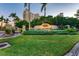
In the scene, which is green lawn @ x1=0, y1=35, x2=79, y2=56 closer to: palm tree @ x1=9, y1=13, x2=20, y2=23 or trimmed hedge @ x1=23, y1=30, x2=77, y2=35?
trimmed hedge @ x1=23, y1=30, x2=77, y2=35

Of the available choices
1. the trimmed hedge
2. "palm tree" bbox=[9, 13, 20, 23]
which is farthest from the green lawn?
"palm tree" bbox=[9, 13, 20, 23]

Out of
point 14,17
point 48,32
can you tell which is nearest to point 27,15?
point 14,17

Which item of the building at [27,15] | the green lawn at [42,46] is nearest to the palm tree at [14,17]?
the building at [27,15]

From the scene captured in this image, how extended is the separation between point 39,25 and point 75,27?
0.32 m

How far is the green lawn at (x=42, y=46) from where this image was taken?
227 centimetres

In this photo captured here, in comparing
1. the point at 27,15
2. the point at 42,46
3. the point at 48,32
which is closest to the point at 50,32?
the point at 48,32

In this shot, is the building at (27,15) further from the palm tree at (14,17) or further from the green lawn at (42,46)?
the green lawn at (42,46)

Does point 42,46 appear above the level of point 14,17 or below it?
below

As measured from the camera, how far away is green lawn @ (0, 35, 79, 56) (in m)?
2.27

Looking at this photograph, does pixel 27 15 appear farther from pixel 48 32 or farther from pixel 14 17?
pixel 48 32

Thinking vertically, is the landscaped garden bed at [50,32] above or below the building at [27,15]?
below

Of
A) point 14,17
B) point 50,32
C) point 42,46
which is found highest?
point 14,17

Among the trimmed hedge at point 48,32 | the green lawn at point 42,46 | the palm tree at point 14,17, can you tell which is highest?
the palm tree at point 14,17

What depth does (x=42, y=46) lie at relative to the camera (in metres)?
2.28
